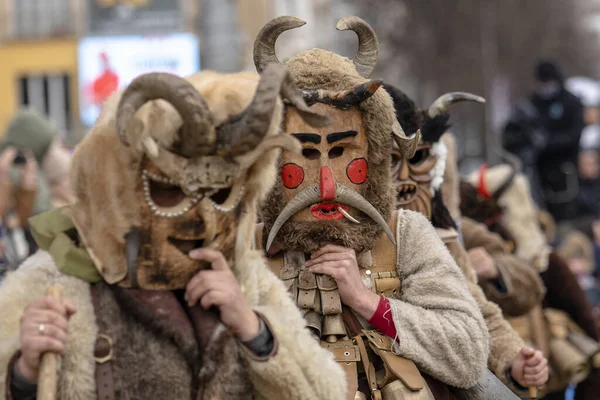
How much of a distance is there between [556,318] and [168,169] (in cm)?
419

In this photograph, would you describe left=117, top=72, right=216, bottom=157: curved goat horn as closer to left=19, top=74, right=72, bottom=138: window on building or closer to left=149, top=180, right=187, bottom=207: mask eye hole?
left=149, top=180, right=187, bottom=207: mask eye hole

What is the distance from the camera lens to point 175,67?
1106 inches

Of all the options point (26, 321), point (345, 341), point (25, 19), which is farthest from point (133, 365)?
point (25, 19)

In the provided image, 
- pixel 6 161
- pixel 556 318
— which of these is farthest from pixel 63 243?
pixel 556 318

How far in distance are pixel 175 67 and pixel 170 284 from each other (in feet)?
83.5

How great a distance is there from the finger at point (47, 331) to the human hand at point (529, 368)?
2315 mm

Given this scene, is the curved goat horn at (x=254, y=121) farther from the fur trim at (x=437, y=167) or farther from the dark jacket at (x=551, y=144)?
the dark jacket at (x=551, y=144)

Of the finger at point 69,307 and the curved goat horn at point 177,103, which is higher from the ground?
the curved goat horn at point 177,103

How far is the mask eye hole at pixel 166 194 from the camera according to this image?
9.98 ft

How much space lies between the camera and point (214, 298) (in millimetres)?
3043

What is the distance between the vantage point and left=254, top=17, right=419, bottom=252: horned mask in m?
3.95

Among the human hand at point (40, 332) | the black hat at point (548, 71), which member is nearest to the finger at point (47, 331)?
the human hand at point (40, 332)

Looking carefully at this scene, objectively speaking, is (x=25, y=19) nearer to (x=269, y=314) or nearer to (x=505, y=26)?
(x=505, y=26)

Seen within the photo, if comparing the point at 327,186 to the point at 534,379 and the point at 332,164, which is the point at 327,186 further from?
the point at 534,379
